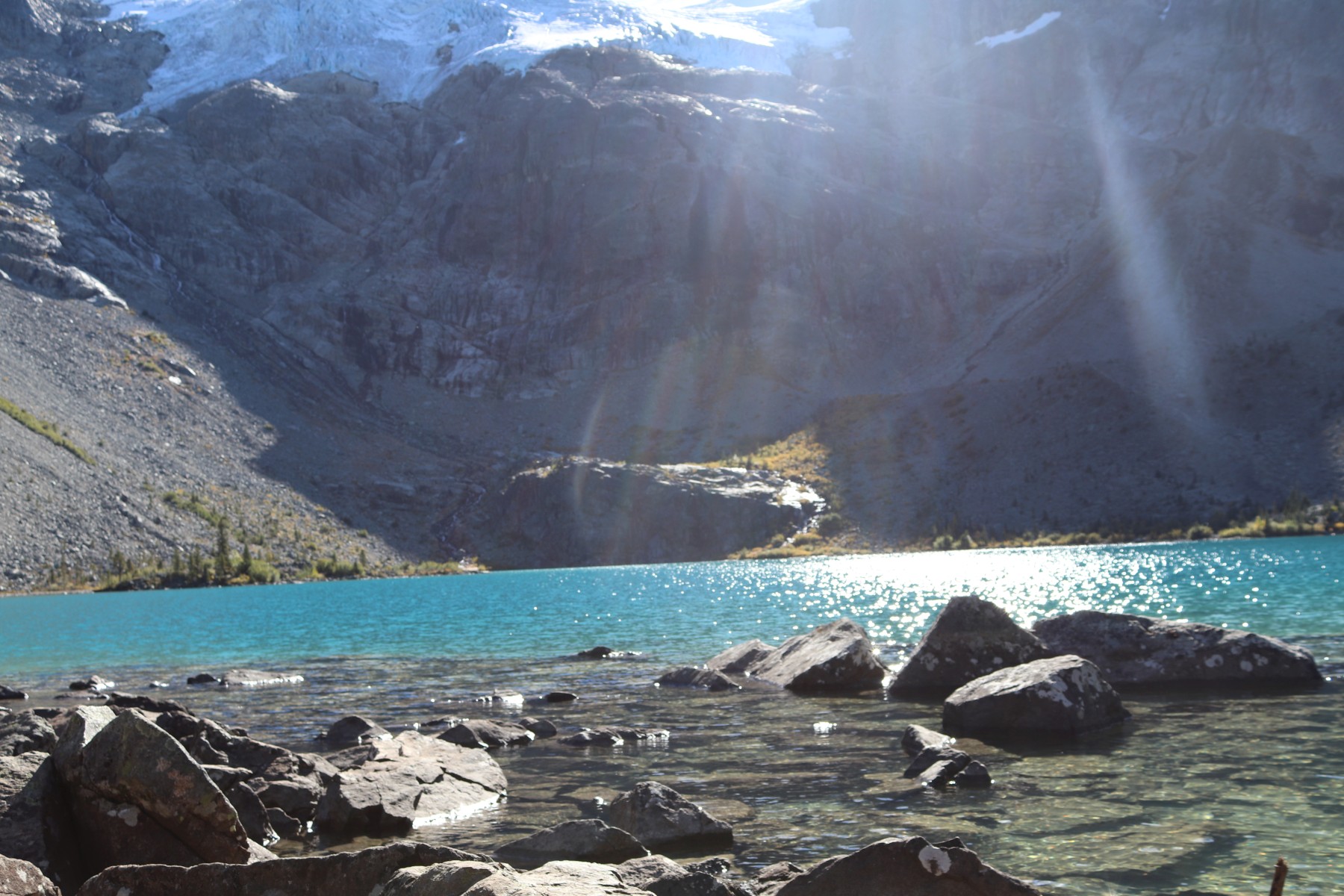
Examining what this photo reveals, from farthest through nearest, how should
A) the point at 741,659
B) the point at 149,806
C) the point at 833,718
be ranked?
the point at 741,659
the point at 833,718
the point at 149,806

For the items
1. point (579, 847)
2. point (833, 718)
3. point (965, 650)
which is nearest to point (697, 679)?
point (833, 718)

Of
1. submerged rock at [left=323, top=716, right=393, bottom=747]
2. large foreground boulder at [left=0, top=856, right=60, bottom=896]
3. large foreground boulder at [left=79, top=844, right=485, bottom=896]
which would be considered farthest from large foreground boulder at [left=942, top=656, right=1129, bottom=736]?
large foreground boulder at [left=0, top=856, right=60, bottom=896]

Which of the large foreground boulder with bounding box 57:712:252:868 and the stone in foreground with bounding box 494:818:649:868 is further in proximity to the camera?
the stone in foreground with bounding box 494:818:649:868

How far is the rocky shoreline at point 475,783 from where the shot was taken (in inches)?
350

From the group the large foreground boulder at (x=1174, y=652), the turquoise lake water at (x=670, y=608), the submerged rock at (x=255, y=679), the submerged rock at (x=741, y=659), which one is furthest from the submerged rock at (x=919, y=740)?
the submerged rock at (x=255, y=679)

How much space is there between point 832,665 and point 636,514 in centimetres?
12626

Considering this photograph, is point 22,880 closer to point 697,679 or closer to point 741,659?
point 697,679

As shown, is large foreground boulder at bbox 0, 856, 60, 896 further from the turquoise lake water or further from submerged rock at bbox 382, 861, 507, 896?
the turquoise lake water

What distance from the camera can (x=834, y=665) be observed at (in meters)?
28.2

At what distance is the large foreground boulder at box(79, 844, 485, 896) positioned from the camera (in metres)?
8.73

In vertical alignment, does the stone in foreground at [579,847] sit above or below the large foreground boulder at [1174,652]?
below

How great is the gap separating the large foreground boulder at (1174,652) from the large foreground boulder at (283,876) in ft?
70.6

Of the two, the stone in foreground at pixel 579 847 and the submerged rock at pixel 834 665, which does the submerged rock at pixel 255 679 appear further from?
the stone in foreground at pixel 579 847

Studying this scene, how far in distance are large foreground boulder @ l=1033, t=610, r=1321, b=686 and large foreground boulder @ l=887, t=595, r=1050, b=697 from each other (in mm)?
1341
